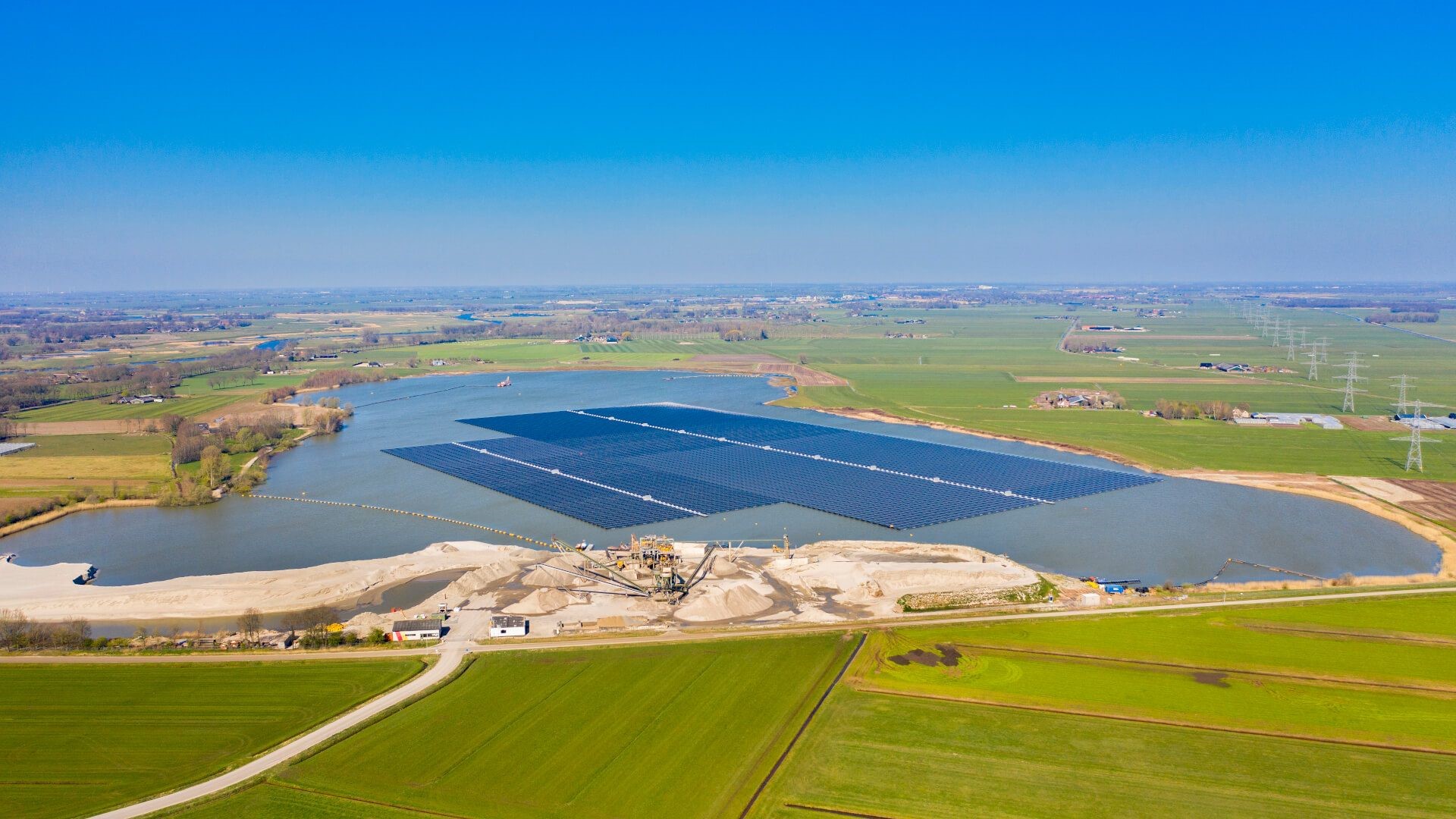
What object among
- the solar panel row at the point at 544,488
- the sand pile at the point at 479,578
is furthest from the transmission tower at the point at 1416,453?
the sand pile at the point at 479,578

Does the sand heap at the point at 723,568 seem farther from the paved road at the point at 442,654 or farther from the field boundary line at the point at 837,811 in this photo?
the field boundary line at the point at 837,811

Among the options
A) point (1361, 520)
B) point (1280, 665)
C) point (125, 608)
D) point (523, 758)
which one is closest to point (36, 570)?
point (125, 608)

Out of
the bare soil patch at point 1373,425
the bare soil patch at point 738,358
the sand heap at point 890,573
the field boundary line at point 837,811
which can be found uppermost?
the bare soil patch at point 738,358

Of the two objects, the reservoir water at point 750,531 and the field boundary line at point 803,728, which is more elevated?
the reservoir water at point 750,531

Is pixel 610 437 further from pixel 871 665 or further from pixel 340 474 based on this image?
pixel 871 665

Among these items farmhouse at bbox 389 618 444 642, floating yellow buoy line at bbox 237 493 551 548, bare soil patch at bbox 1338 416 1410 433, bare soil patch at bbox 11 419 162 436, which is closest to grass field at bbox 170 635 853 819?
farmhouse at bbox 389 618 444 642

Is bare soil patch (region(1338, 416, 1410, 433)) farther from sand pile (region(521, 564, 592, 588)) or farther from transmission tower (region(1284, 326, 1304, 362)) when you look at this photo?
sand pile (region(521, 564, 592, 588))
